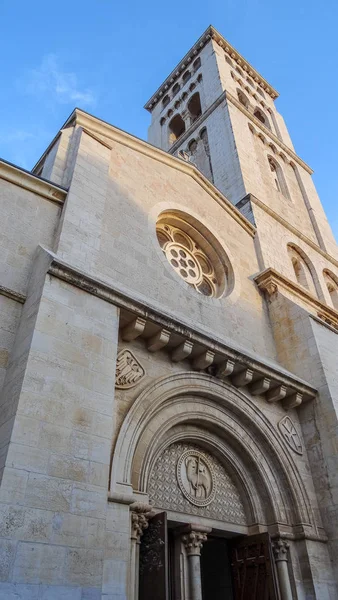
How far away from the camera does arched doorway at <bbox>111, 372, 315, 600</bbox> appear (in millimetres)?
6483

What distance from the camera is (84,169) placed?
8938 mm

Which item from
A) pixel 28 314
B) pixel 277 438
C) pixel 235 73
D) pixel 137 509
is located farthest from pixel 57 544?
pixel 235 73

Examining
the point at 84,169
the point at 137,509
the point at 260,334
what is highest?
the point at 84,169

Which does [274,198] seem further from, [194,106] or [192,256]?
[194,106]

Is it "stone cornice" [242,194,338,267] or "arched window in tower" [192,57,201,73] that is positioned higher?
"arched window in tower" [192,57,201,73]

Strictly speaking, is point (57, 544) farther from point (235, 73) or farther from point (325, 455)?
point (235, 73)

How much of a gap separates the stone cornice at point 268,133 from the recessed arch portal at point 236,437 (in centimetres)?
1469

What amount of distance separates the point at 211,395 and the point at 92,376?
3042mm

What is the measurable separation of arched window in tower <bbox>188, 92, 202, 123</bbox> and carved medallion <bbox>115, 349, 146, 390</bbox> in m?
18.5

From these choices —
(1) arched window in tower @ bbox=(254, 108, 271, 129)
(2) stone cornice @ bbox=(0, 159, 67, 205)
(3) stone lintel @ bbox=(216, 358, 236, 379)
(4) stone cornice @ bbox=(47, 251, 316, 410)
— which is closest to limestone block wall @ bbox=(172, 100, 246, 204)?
(1) arched window in tower @ bbox=(254, 108, 271, 129)

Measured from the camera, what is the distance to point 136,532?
6.15m

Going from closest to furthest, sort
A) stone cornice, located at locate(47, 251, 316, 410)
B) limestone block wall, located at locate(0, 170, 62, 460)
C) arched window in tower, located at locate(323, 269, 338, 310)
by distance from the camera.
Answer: limestone block wall, located at locate(0, 170, 62, 460) < stone cornice, located at locate(47, 251, 316, 410) < arched window in tower, located at locate(323, 269, 338, 310)

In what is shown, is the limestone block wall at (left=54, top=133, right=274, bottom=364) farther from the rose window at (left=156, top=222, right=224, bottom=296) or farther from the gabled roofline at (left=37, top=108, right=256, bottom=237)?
the rose window at (left=156, top=222, right=224, bottom=296)

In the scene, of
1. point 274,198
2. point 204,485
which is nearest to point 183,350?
point 204,485
